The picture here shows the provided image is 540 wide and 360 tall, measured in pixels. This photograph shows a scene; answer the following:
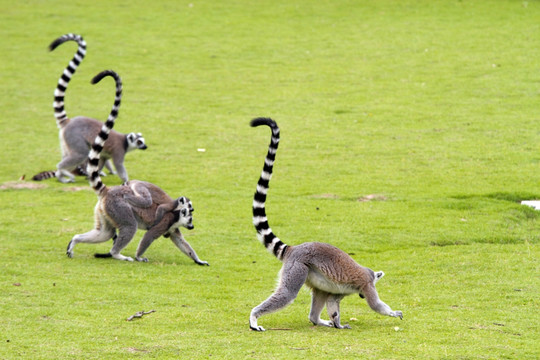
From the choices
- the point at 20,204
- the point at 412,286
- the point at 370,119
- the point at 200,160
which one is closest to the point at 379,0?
the point at 370,119

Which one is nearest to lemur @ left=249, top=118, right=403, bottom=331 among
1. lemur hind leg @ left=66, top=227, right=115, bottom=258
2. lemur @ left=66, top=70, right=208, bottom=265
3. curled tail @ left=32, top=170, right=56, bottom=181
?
lemur @ left=66, top=70, right=208, bottom=265

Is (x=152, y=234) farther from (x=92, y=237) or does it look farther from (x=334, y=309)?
(x=334, y=309)

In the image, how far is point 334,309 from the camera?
29.3 ft

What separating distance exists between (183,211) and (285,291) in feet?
13.7

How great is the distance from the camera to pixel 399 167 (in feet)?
62.1

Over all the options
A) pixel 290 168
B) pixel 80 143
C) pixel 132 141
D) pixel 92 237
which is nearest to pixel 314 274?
pixel 92 237

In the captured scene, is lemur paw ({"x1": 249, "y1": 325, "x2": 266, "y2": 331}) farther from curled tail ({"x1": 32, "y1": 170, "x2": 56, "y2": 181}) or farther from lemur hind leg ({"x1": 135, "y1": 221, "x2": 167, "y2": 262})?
curled tail ({"x1": 32, "y1": 170, "x2": 56, "y2": 181})

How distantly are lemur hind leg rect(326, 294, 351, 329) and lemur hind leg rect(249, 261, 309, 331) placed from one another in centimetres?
52

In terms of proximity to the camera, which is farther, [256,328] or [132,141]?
[132,141]

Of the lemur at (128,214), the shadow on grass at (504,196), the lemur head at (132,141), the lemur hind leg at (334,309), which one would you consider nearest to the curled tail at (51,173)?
the lemur head at (132,141)

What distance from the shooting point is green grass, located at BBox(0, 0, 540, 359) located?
8695 millimetres

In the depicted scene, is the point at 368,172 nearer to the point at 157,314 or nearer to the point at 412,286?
the point at 412,286

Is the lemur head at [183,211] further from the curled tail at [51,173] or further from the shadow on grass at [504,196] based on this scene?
the curled tail at [51,173]

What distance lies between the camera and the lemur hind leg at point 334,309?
8867 mm
